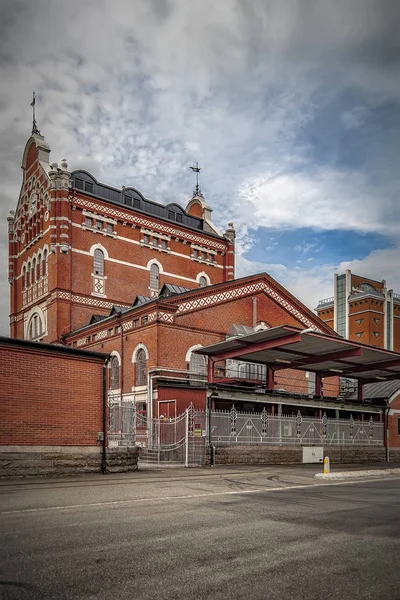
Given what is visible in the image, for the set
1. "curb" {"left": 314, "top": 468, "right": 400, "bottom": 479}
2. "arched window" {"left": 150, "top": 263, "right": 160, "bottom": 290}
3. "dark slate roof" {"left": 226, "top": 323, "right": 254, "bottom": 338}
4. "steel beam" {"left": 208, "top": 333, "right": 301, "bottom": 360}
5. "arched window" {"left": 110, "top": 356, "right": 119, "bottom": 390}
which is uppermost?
"arched window" {"left": 150, "top": 263, "right": 160, "bottom": 290}

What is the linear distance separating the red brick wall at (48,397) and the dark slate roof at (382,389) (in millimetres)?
25351

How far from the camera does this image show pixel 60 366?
17.1 metres

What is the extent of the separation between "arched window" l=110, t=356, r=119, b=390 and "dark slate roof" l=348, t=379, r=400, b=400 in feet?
57.5

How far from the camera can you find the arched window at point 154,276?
4562 cm

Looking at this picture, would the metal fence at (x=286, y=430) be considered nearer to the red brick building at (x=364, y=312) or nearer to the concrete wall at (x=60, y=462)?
the concrete wall at (x=60, y=462)

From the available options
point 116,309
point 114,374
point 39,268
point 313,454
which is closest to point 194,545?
point 313,454

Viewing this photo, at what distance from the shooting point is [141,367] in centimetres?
3275

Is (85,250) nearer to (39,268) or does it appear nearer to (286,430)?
(39,268)

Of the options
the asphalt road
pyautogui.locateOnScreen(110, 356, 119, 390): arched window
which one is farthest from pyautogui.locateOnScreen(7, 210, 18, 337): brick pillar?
the asphalt road

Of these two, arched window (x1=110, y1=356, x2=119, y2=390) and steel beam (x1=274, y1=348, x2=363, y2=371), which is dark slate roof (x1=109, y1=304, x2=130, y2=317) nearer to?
arched window (x1=110, y1=356, x2=119, y2=390)

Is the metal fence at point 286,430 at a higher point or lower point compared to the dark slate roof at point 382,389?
lower

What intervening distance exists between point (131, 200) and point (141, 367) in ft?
62.4

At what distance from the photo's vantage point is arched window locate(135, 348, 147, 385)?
32406mm

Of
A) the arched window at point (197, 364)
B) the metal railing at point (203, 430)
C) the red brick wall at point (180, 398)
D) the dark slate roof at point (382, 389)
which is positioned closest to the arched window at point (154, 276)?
the arched window at point (197, 364)
